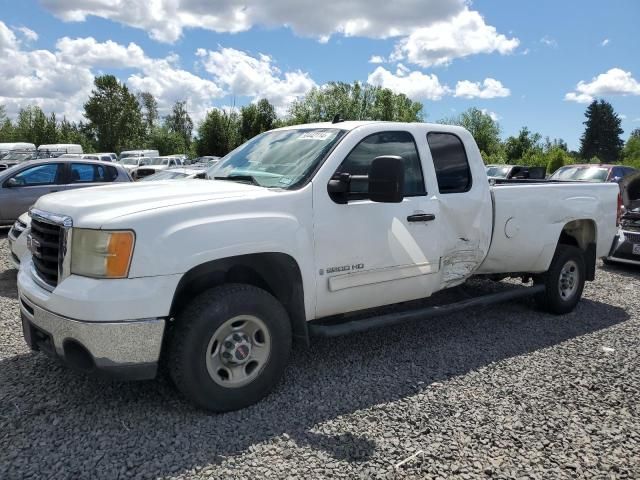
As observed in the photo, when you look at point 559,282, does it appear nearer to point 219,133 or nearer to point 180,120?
point 219,133

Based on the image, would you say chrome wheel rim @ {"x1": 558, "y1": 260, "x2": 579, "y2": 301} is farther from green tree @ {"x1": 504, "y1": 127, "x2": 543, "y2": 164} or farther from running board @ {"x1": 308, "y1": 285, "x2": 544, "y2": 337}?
green tree @ {"x1": 504, "y1": 127, "x2": 543, "y2": 164}

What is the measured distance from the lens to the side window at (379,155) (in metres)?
3.98

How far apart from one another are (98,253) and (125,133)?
2754 inches

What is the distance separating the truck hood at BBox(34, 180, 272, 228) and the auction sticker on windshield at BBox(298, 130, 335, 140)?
2.41 feet

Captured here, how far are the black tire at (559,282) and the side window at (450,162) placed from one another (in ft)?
5.66

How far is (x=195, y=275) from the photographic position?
10.8ft

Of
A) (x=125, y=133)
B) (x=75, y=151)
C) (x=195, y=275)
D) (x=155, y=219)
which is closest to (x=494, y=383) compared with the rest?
(x=195, y=275)

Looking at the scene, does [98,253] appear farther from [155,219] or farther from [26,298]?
[26,298]

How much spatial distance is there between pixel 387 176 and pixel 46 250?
7.35 ft

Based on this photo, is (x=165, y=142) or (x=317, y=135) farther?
(x=165, y=142)

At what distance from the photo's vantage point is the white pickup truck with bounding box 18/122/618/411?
3.08 m

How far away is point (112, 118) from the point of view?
67375 mm

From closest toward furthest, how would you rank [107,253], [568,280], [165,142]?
[107,253], [568,280], [165,142]

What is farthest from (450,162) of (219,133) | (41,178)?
(219,133)
